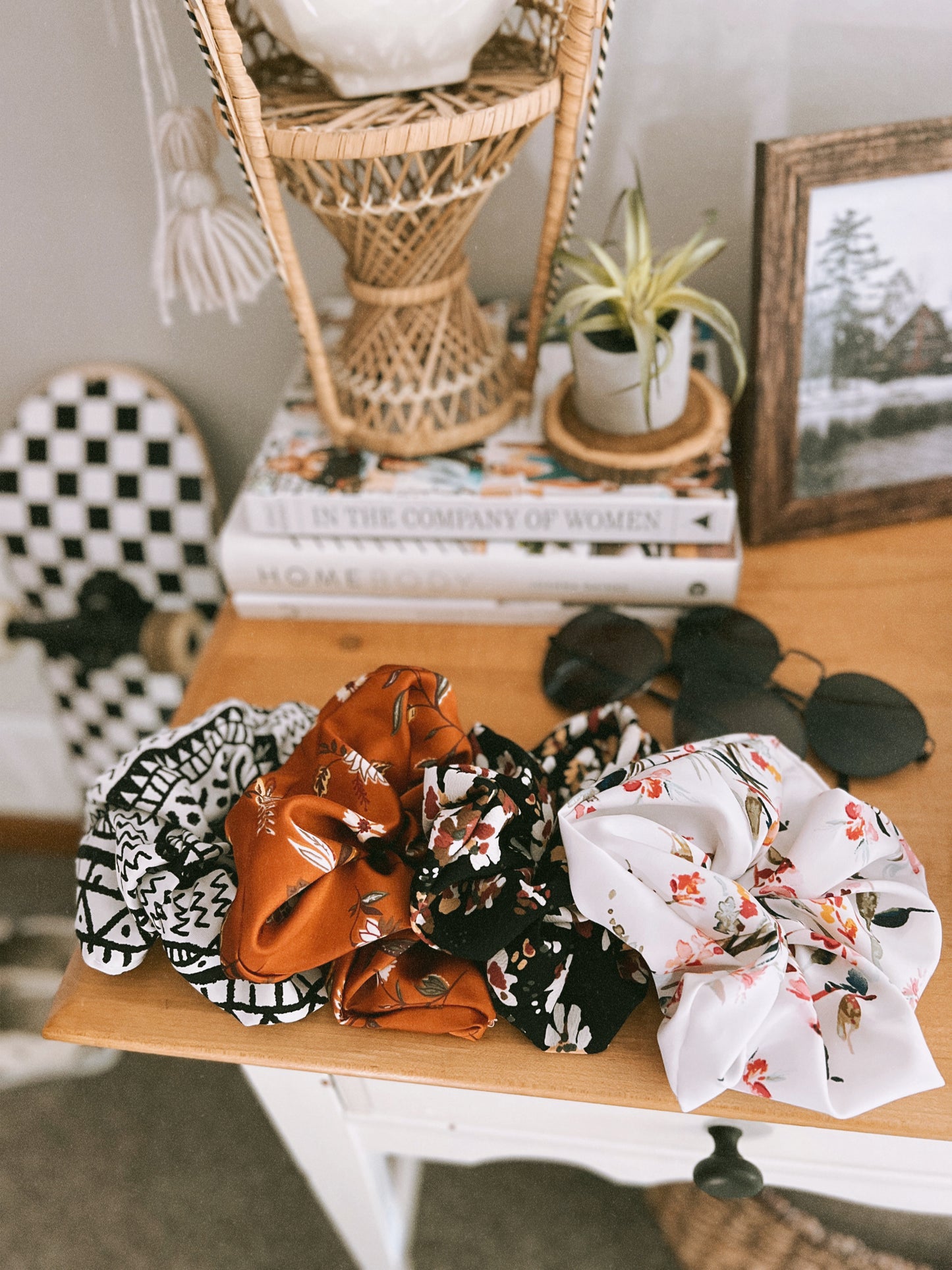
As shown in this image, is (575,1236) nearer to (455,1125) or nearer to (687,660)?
(455,1125)

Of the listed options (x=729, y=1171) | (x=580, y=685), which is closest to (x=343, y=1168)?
(x=729, y=1171)

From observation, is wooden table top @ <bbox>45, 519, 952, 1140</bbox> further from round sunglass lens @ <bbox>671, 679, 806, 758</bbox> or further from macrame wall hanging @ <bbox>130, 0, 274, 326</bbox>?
macrame wall hanging @ <bbox>130, 0, 274, 326</bbox>

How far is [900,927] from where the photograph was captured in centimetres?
48

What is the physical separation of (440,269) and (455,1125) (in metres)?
0.68

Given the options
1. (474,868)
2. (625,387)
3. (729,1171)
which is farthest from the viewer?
(625,387)

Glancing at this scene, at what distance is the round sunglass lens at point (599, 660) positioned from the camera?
655 mm

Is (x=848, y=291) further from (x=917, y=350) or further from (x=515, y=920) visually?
(x=515, y=920)

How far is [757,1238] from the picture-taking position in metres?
0.89

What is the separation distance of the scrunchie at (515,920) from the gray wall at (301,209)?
580 mm

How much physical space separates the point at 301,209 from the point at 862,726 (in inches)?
27.0

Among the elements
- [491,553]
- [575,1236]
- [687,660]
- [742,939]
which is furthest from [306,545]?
[575,1236]

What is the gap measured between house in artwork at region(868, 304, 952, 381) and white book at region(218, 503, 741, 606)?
0.20 meters

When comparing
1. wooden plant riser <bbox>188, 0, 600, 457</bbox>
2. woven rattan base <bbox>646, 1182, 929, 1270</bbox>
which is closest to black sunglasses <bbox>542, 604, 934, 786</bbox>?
wooden plant riser <bbox>188, 0, 600, 457</bbox>

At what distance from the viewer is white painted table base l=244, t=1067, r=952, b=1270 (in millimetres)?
606
